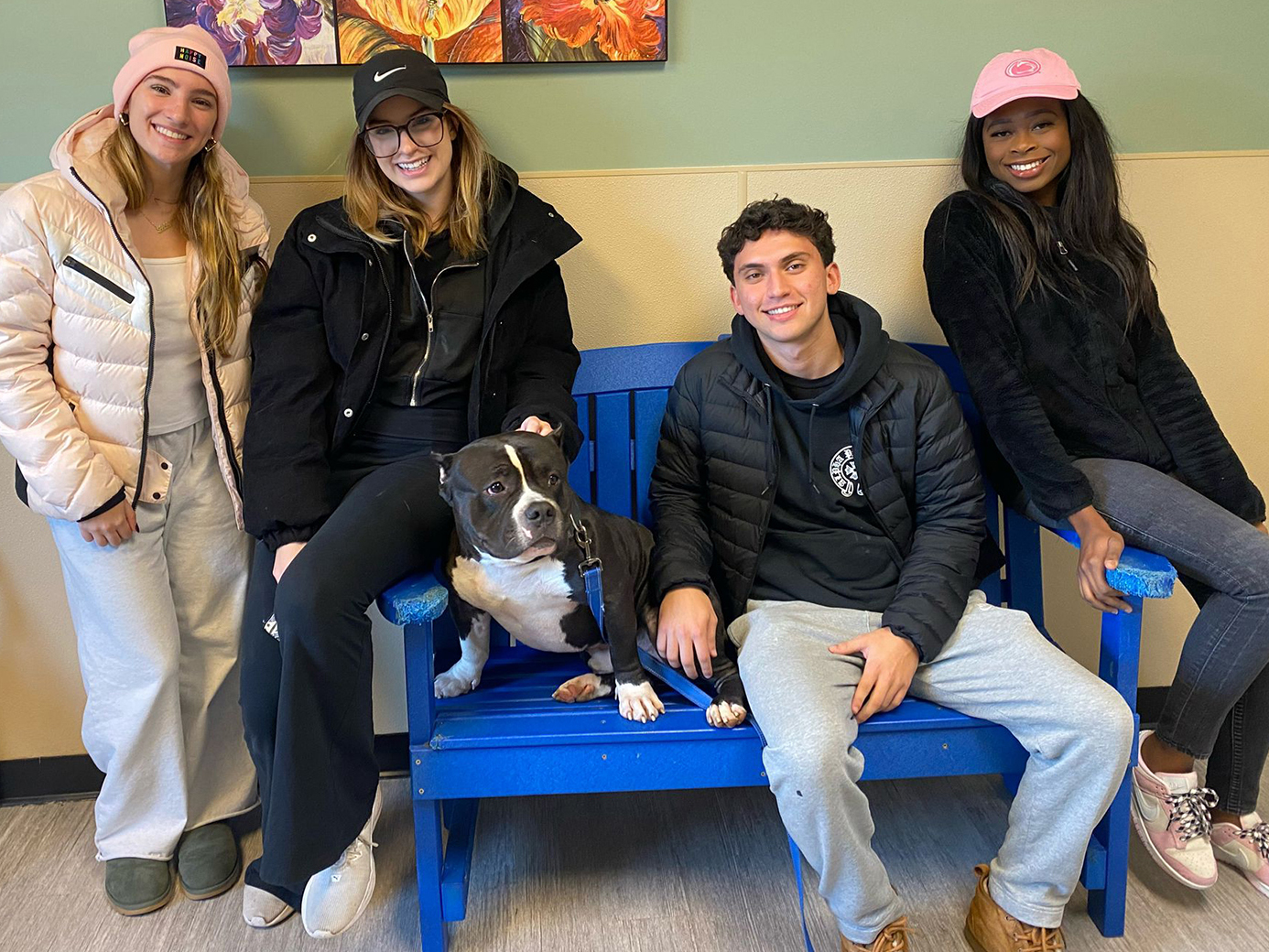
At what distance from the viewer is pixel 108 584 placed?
6.72ft

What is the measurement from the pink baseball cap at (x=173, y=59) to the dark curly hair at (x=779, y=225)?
3.57 ft

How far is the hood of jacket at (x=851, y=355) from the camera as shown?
2.01 meters

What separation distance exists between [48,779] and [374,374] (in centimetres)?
146

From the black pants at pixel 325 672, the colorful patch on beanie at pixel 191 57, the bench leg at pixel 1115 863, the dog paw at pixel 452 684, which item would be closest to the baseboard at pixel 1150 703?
the bench leg at pixel 1115 863

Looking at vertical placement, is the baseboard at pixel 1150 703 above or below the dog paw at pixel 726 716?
below

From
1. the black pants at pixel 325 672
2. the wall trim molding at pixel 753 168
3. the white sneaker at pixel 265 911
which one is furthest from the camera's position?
the wall trim molding at pixel 753 168

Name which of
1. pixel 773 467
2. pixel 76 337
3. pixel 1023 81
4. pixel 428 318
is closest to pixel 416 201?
pixel 428 318

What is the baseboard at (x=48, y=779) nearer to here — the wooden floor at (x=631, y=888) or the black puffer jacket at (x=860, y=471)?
the wooden floor at (x=631, y=888)

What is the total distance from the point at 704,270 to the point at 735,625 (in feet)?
3.12

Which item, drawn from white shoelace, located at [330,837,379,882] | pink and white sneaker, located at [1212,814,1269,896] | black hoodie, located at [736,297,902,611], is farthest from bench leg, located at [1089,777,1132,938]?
white shoelace, located at [330,837,379,882]

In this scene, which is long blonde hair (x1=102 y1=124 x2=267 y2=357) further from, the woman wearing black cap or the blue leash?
the blue leash

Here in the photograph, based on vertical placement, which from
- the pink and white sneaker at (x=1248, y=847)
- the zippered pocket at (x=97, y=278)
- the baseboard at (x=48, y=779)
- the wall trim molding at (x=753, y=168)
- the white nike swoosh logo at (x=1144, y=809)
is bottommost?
the baseboard at (x=48, y=779)

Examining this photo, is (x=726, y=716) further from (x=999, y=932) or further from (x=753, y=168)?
(x=753, y=168)

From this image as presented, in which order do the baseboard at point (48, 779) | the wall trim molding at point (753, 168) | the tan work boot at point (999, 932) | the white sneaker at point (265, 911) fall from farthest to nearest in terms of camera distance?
the baseboard at point (48, 779) → the wall trim molding at point (753, 168) → the white sneaker at point (265, 911) → the tan work boot at point (999, 932)
